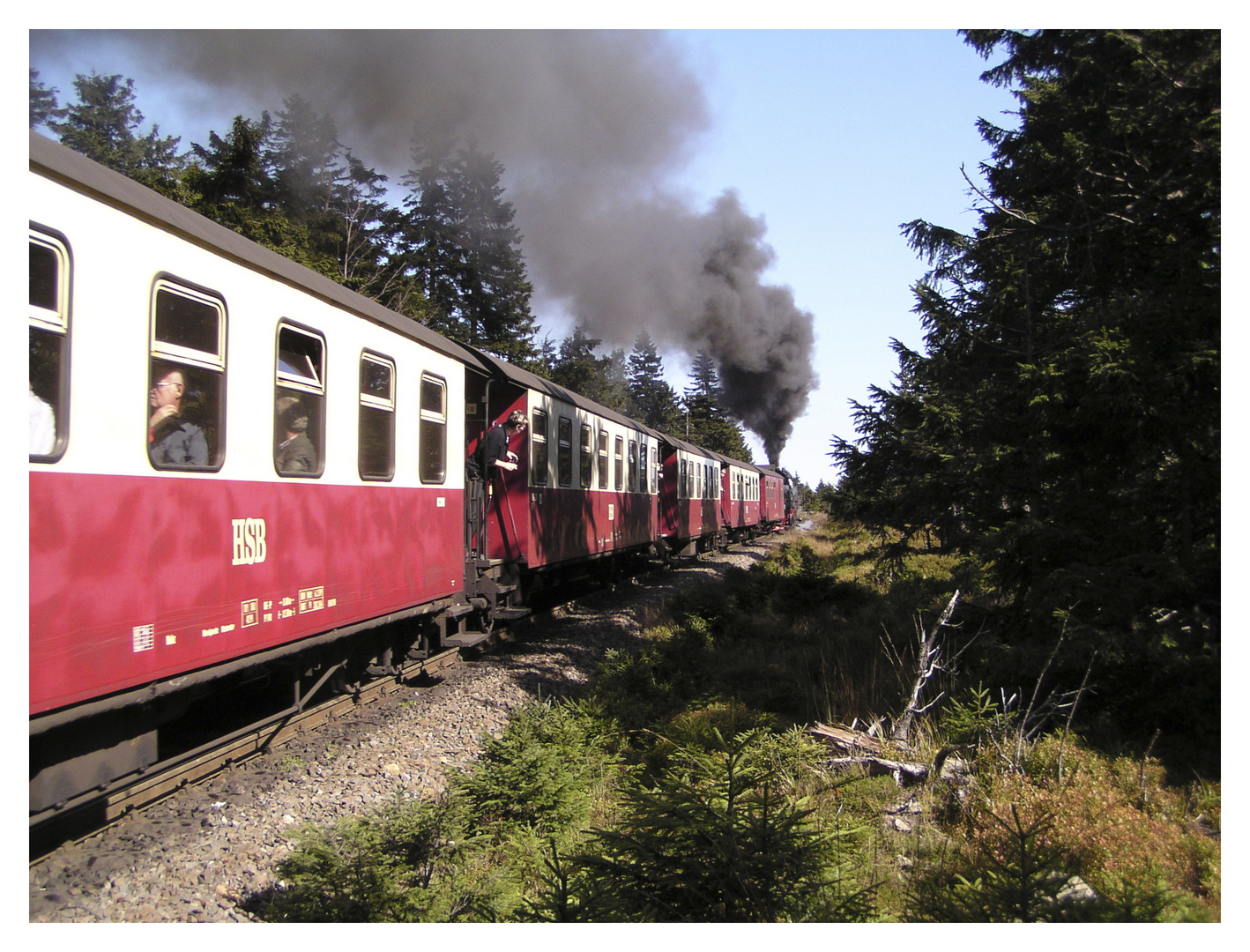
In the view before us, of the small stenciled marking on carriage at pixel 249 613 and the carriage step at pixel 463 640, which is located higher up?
the small stenciled marking on carriage at pixel 249 613

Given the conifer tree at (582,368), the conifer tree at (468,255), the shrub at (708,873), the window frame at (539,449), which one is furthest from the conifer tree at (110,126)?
the shrub at (708,873)

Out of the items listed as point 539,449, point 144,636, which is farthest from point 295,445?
point 539,449

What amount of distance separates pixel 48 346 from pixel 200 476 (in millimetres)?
971

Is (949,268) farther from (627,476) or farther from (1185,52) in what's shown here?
(627,476)

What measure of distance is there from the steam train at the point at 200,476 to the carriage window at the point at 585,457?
3.99 metres

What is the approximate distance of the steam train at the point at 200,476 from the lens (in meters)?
3.02

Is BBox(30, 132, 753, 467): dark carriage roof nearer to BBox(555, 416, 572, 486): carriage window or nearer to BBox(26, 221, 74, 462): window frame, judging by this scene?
BBox(26, 221, 74, 462): window frame

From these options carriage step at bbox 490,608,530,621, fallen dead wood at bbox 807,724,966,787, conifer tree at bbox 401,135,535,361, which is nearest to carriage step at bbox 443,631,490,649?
carriage step at bbox 490,608,530,621

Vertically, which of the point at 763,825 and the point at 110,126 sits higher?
the point at 110,126

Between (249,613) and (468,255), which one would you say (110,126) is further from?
(249,613)

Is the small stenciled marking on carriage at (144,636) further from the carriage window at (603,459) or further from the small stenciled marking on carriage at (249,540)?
the carriage window at (603,459)

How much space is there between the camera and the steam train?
9.89 feet

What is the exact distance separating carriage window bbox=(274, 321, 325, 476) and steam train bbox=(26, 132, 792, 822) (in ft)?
0.05

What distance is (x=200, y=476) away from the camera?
376cm
